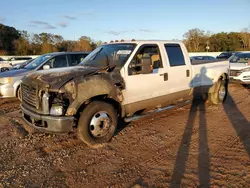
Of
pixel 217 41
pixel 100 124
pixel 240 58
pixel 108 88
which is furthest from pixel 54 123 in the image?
pixel 217 41

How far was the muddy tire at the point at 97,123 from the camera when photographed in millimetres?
4227

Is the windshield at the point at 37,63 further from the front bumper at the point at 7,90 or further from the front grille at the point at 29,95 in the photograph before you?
the front grille at the point at 29,95

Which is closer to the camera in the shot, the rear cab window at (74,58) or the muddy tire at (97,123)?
the muddy tire at (97,123)

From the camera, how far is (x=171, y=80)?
5828mm

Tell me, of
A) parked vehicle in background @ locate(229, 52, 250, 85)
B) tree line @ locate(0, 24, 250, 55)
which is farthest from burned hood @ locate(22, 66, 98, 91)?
tree line @ locate(0, 24, 250, 55)

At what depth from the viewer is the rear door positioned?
583 cm

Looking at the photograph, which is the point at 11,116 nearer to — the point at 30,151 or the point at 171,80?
the point at 30,151

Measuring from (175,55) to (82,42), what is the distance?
49.5 meters

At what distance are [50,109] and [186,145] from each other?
2.64 meters

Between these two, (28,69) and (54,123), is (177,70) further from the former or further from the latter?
(28,69)

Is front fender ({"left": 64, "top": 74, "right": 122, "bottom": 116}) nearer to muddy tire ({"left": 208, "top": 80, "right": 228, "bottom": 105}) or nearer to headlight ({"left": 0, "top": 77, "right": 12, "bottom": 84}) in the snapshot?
muddy tire ({"left": 208, "top": 80, "right": 228, "bottom": 105})

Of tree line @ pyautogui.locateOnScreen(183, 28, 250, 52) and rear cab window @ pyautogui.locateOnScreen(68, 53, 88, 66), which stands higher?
tree line @ pyautogui.locateOnScreen(183, 28, 250, 52)

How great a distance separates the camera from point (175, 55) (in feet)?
20.0

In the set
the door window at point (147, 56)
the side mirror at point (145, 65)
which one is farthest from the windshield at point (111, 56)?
the side mirror at point (145, 65)
